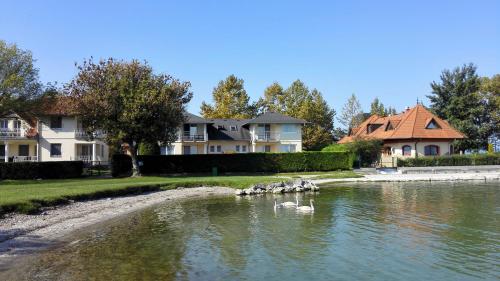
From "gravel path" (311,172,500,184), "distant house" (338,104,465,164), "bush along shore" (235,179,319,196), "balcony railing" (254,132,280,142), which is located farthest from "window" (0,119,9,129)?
"distant house" (338,104,465,164)

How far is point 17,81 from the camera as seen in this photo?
3838cm

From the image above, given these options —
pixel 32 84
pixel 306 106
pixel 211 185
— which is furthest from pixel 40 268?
pixel 306 106

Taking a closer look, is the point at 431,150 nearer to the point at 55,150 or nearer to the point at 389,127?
the point at 389,127

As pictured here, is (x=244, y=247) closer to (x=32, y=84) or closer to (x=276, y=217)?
(x=276, y=217)

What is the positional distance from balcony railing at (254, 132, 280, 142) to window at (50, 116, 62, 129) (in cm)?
2572

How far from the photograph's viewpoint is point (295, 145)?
62.9 meters

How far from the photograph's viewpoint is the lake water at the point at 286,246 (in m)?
12.0

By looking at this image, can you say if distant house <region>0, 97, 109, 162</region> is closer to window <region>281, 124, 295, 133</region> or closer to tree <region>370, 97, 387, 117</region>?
window <region>281, 124, 295, 133</region>

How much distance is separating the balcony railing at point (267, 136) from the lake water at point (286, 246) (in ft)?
124

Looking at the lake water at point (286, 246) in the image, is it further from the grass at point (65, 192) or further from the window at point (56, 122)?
the window at point (56, 122)

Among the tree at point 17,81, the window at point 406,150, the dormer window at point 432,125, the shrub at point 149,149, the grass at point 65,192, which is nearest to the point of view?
the grass at point 65,192

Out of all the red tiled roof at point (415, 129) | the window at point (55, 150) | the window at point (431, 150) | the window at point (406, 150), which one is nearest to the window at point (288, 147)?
→ the red tiled roof at point (415, 129)

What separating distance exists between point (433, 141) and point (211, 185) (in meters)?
36.9

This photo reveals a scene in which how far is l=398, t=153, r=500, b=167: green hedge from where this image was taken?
176 ft
